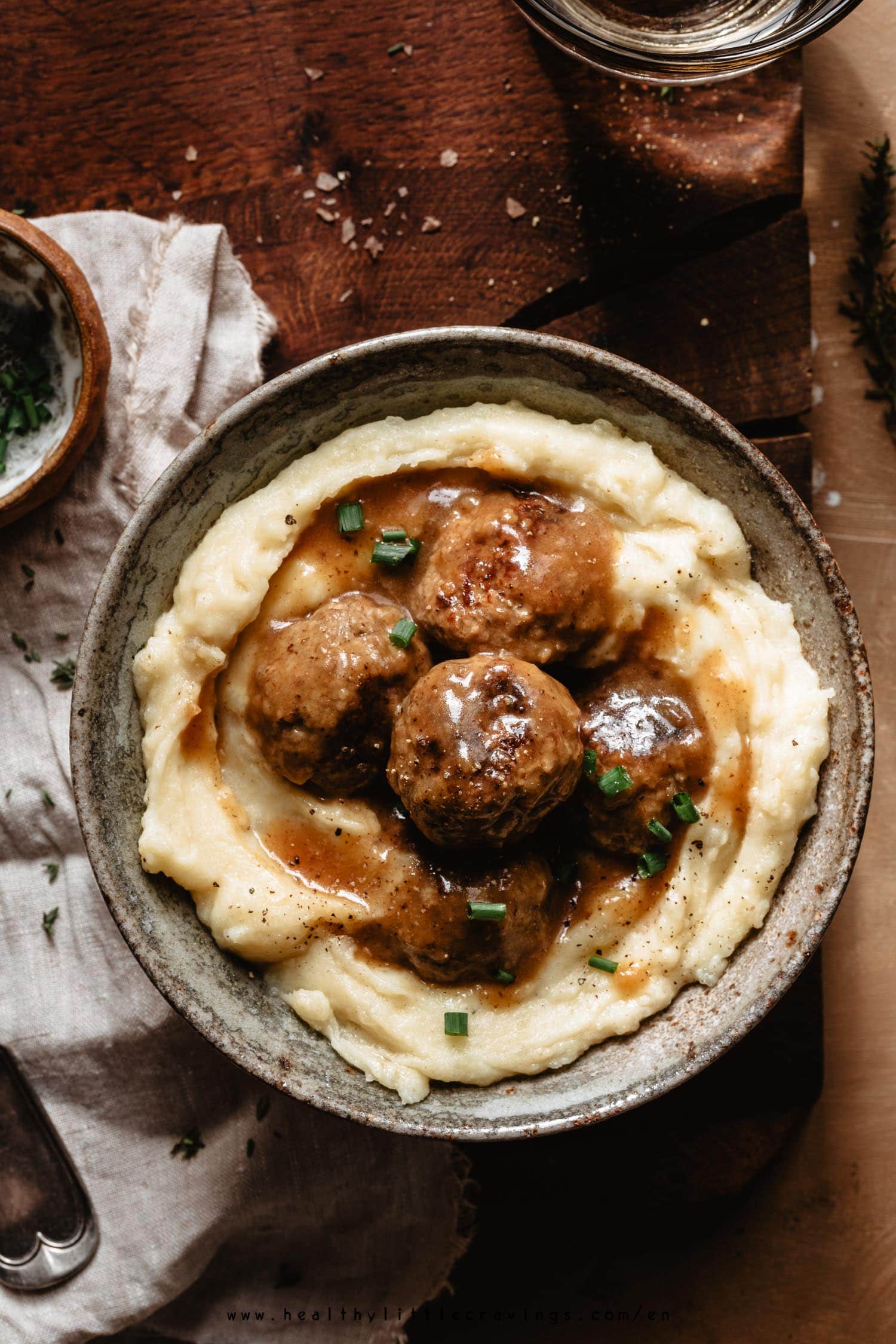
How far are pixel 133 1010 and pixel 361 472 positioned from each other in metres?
2.73

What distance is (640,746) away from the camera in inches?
166

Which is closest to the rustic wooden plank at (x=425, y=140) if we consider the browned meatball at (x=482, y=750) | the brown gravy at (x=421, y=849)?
the brown gravy at (x=421, y=849)

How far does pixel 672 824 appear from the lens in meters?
4.31

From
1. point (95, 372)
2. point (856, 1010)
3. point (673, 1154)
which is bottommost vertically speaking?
point (673, 1154)

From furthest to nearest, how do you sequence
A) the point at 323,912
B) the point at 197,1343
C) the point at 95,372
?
the point at 197,1343 → the point at 95,372 → the point at 323,912

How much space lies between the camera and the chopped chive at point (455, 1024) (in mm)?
4223

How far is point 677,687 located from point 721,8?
10.8ft

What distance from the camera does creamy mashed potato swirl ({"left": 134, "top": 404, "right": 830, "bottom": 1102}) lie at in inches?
166

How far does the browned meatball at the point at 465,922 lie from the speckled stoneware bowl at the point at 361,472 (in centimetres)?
51

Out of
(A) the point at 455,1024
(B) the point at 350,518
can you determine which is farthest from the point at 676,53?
(A) the point at 455,1024

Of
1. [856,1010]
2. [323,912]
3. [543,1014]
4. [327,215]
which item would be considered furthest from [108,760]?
[856,1010]

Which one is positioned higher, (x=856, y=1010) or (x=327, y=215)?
(x=327, y=215)

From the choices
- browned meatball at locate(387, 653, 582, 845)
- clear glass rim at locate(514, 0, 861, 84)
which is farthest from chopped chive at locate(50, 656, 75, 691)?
clear glass rim at locate(514, 0, 861, 84)

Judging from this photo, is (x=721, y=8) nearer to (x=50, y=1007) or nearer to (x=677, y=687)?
(x=677, y=687)
